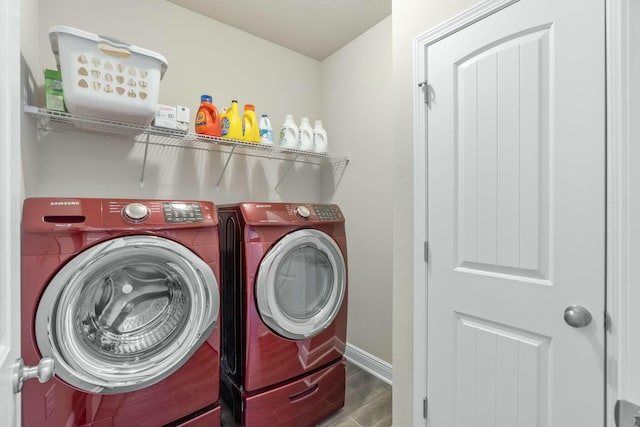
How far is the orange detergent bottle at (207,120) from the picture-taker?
1.86 metres

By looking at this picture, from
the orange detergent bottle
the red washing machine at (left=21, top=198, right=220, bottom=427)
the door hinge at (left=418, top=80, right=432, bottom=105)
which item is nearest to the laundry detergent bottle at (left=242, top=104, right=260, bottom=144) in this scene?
the orange detergent bottle

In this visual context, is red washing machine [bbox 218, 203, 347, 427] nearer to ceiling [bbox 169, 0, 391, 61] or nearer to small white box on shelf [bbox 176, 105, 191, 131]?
small white box on shelf [bbox 176, 105, 191, 131]

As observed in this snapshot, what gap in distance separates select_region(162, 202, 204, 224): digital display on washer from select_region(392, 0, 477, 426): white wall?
981 mm

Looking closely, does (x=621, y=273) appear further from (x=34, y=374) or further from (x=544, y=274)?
(x=34, y=374)

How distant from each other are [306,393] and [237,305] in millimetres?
659

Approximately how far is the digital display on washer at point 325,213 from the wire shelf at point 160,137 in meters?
0.58

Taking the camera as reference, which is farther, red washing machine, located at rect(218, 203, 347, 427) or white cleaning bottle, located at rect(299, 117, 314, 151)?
white cleaning bottle, located at rect(299, 117, 314, 151)

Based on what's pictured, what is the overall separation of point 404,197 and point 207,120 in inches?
50.3

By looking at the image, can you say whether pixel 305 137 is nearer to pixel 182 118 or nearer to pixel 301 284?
pixel 182 118

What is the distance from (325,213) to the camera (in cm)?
187

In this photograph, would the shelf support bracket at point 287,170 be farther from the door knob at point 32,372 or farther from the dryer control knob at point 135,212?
the door knob at point 32,372

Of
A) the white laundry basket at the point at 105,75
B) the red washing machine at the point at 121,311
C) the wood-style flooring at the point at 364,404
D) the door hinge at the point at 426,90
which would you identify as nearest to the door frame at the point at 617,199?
the door hinge at the point at 426,90

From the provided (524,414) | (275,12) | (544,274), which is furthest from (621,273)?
(275,12)

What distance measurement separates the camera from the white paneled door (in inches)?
37.6
